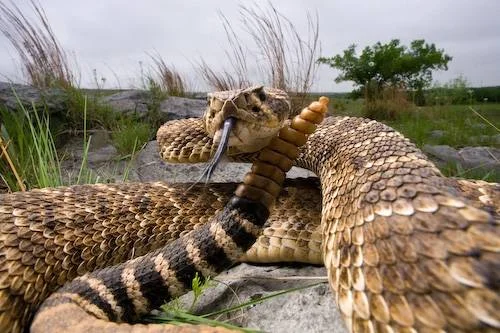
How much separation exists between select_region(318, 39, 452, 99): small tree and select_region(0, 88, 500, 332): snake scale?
14.8m

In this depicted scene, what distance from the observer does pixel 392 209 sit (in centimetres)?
130

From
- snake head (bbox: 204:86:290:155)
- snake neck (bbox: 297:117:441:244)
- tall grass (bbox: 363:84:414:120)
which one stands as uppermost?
snake head (bbox: 204:86:290:155)

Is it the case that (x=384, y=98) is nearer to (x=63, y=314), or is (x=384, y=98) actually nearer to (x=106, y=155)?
(x=106, y=155)

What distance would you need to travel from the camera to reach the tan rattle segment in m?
1.74

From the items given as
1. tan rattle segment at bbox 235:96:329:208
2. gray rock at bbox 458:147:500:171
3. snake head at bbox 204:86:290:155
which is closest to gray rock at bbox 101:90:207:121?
gray rock at bbox 458:147:500:171

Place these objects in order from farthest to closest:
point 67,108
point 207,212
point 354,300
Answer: point 67,108
point 207,212
point 354,300

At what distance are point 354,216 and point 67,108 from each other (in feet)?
21.3

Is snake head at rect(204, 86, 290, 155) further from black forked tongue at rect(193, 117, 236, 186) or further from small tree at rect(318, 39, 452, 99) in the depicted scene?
small tree at rect(318, 39, 452, 99)

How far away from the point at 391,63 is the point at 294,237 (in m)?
18.1

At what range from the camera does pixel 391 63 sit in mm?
18953

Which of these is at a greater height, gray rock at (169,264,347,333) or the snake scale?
the snake scale

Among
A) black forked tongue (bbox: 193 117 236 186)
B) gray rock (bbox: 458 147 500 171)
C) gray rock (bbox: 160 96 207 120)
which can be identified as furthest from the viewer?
gray rock (bbox: 160 96 207 120)

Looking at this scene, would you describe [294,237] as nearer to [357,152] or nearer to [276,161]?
[357,152]

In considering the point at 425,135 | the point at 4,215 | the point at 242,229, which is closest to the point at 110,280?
the point at 242,229
